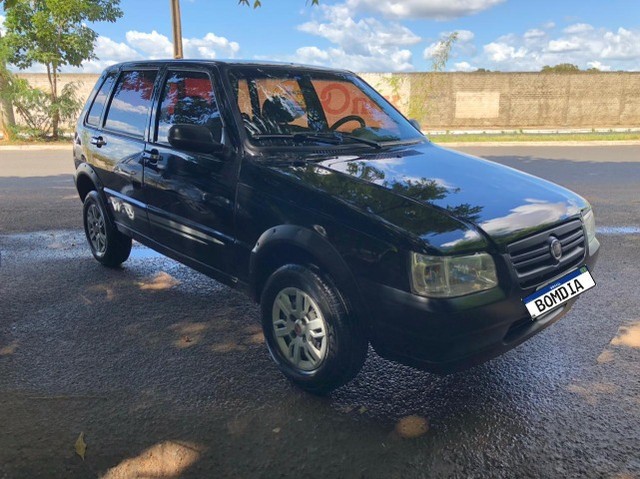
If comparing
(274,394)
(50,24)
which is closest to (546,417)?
(274,394)

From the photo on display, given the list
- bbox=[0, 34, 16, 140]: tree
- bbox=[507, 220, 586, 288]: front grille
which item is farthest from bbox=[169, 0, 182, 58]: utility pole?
bbox=[507, 220, 586, 288]: front grille

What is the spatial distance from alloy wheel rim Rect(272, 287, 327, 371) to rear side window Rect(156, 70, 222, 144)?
3.95 feet

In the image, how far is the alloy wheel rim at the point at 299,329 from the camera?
276cm

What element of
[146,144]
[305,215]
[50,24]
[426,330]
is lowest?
[426,330]

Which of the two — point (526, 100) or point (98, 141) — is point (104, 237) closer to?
point (98, 141)

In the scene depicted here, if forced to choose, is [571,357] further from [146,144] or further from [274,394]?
[146,144]

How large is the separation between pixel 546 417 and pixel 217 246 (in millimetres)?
2167

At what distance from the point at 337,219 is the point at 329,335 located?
60 centimetres

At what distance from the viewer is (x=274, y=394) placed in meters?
2.89

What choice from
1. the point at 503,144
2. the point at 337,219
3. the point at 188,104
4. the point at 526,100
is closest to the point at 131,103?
the point at 188,104

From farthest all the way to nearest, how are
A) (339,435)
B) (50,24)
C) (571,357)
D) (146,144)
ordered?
(50,24) < (146,144) < (571,357) < (339,435)

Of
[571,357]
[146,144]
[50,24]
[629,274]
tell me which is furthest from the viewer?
[50,24]

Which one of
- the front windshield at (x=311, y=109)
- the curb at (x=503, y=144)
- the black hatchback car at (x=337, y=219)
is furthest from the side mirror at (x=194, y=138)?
the curb at (x=503, y=144)

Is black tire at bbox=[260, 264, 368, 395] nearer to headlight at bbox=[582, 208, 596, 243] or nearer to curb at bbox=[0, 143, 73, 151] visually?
headlight at bbox=[582, 208, 596, 243]
